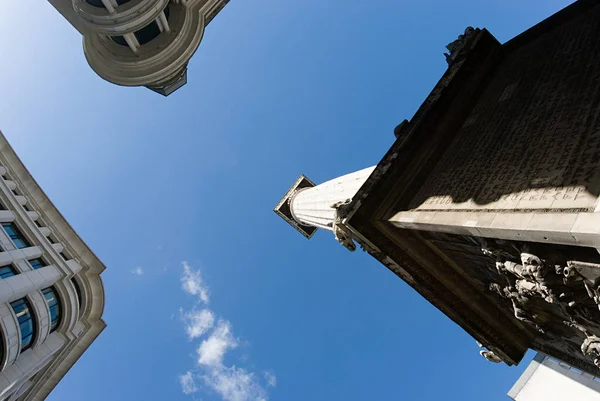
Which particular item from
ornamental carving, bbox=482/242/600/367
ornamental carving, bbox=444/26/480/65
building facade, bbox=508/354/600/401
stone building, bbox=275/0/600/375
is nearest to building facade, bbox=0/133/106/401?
stone building, bbox=275/0/600/375

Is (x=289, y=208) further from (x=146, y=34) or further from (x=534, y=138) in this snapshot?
(x=534, y=138)

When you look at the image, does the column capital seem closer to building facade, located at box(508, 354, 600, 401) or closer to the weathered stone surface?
building facade, located at box(508, 354, 600, 401)

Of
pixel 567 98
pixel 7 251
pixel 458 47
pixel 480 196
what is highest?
pixel 458 47

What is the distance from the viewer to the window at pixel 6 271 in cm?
2866

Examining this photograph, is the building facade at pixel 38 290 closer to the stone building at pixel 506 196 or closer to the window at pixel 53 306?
the window at pixel 53 306

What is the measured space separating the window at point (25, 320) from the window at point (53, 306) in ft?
10.4

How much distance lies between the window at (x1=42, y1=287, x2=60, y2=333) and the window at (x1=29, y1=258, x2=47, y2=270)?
2.22m

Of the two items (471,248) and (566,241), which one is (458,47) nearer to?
(471,248)

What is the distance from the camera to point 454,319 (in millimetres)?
16469

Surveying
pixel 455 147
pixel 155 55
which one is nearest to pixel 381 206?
pixel 455 147

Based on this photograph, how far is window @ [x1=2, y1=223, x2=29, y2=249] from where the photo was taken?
105 ft

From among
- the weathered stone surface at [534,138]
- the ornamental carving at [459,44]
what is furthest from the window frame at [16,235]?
the ornamental carving at [459,44]

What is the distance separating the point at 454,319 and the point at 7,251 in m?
31.7

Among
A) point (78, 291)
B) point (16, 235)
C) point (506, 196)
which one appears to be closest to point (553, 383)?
point (506, 196)
